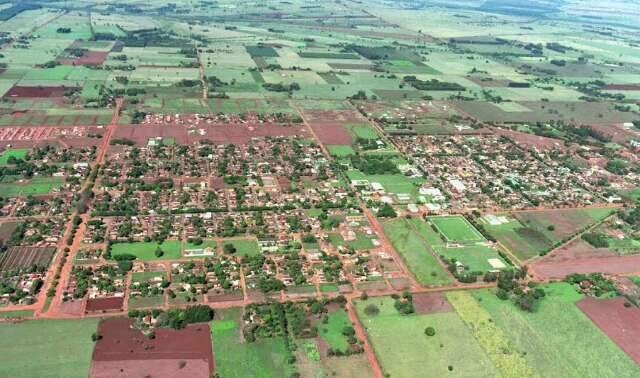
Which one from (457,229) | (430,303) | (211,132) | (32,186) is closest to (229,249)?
(430,303)

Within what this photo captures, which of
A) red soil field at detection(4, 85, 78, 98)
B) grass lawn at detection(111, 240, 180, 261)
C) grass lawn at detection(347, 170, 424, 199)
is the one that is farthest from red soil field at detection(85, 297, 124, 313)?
red soil field at detection(4, 85, 78, 98)

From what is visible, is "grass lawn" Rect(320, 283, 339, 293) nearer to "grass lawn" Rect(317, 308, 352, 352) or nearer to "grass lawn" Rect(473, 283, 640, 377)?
"grass lawn" Rect(317, 308, 352, 352)

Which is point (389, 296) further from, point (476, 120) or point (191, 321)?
point (476, 120)

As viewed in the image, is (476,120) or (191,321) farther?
(476,120)

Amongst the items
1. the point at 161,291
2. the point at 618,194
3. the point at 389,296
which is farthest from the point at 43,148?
the point at 618,194

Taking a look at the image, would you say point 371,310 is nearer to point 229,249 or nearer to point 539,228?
point 229,249

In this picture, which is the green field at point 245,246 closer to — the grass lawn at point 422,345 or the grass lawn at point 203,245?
the grass lawn at point 203,245
